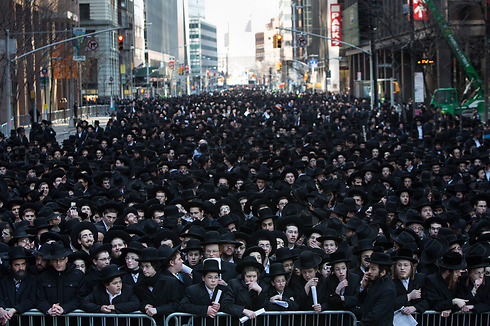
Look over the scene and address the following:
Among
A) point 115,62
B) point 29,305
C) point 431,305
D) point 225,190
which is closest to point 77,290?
point 29,305

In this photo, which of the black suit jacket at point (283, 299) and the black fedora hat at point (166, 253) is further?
the black fedora hat at point (166, 253)

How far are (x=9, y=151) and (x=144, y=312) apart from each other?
51.4 feet

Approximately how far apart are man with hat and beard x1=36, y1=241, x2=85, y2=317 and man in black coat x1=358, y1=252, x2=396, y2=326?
2.93m

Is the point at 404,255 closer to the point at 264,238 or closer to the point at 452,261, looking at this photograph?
the point at 452,261

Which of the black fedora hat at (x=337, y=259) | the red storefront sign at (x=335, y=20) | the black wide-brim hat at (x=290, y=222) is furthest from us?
the red storefront sign at (x=335, y=20)

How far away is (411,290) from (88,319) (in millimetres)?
3323

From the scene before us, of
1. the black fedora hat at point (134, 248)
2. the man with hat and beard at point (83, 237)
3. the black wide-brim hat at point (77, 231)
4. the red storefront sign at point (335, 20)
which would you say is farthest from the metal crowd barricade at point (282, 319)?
the red storefront sign at point (335, 20)

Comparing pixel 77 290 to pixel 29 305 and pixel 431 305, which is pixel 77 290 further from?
pixel 431 305

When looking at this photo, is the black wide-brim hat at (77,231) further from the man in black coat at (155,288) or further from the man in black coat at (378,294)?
the man in black coat at (378,294)

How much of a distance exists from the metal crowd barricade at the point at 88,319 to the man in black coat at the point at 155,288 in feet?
0.62

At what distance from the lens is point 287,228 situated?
9.48 m

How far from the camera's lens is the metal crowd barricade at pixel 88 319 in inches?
276

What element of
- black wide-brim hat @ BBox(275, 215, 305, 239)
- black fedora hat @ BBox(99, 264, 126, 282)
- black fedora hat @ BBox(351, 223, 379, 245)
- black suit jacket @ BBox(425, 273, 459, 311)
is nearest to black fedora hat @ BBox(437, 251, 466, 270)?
black suit jacket @ BBox(425, 273, 459, 311)

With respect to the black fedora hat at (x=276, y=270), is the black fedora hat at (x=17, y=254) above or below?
above
